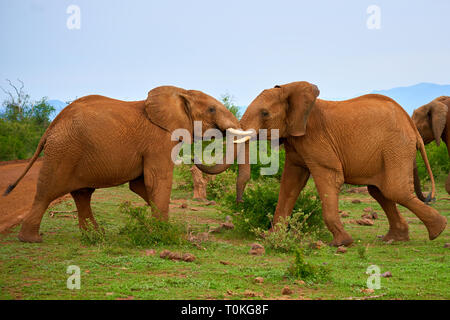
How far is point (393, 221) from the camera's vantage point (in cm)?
974

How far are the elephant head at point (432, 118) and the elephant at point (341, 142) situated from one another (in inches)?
76.3

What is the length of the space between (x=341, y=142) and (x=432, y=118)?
9.65ft

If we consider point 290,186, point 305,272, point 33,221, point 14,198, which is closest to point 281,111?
point 290,186

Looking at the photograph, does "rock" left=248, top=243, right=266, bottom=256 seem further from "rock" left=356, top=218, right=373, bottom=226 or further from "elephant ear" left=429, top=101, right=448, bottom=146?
"elephant ear" left=429, top=101, right=448, bottom=146

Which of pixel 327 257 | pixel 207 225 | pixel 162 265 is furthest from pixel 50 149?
pixel 327 257

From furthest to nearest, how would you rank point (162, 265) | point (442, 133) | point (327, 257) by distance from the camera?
1. point (442, 133)
2. point (327, 257)
3. point (162, 265)

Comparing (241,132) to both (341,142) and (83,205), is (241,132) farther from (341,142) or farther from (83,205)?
(83,205)

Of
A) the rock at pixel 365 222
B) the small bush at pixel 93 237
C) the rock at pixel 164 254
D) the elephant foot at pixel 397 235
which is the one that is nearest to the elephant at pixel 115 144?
the small bush at pixel 93 237

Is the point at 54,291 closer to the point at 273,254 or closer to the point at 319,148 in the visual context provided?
the point at 273,254

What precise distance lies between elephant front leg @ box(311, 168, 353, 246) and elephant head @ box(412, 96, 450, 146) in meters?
3.06

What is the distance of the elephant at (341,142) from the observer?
9.07m
